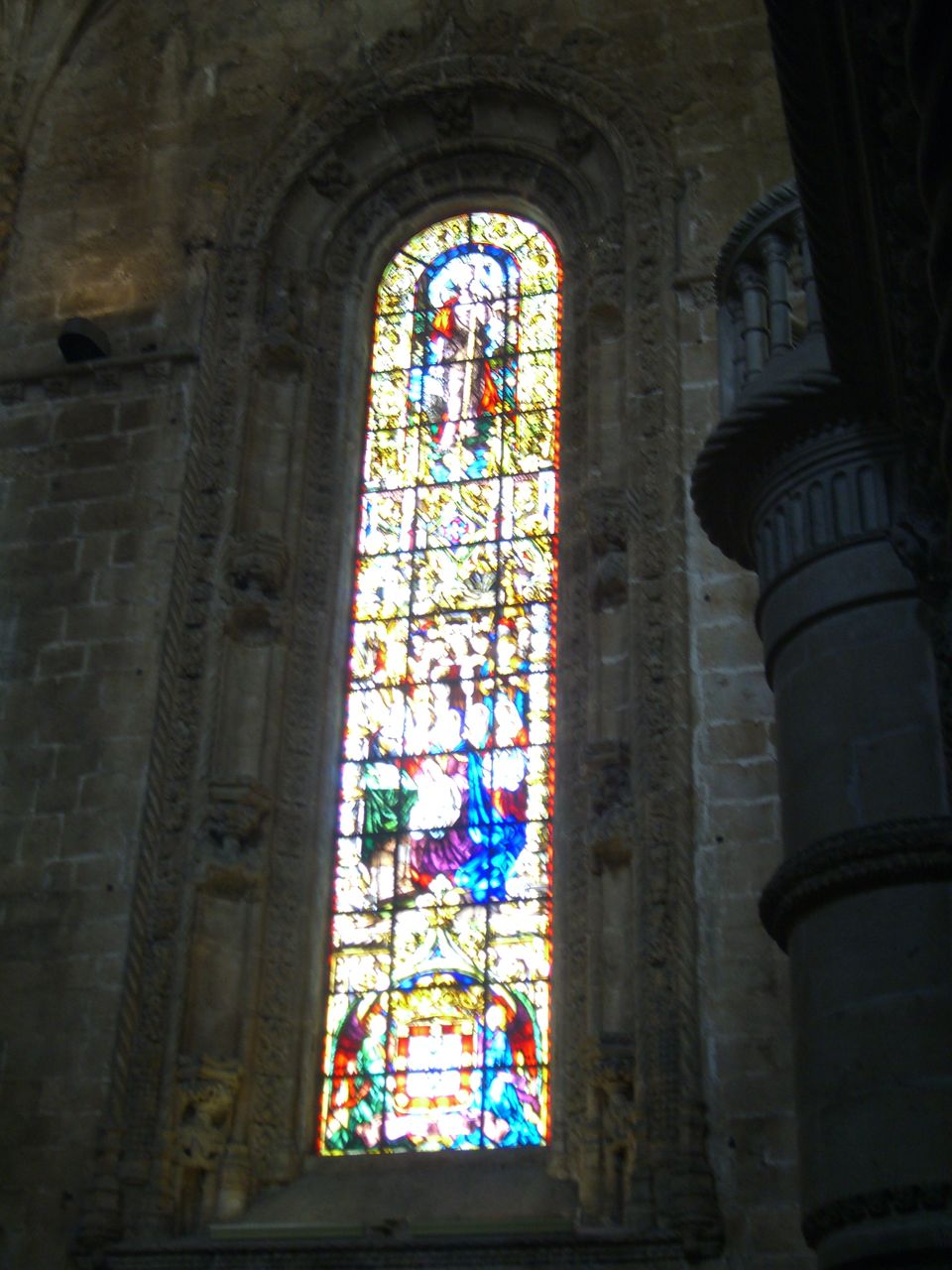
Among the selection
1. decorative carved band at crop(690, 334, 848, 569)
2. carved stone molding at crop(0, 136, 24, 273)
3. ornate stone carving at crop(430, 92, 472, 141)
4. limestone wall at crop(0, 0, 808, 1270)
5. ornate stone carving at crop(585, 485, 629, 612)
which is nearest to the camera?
decorative carved band at crop(690, 334, 848, 569)

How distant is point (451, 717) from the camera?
12.2 meters

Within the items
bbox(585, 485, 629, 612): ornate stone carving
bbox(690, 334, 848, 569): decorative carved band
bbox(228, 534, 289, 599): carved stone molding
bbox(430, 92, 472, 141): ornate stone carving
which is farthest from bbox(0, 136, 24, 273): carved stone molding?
bbox(690, 334, 848, 569): decorative carved band

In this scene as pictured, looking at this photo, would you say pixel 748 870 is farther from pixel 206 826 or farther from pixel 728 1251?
pixel 206 826

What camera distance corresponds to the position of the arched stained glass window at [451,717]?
437 inches

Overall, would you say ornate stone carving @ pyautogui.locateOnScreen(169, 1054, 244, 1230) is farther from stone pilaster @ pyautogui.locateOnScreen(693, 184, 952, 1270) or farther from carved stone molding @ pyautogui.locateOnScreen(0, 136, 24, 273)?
carved stone molding @ pyautogui.locateOnScreen(0, 136, 24, 273)

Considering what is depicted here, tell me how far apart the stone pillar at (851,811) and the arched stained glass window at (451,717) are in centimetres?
450

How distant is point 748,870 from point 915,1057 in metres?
4.58

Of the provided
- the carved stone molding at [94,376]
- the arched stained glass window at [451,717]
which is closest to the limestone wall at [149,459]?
the carved stone molding at [94,376]

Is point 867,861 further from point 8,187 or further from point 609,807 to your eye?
point 8,187

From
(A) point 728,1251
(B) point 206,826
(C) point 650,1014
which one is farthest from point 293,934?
(A) point 728,1251

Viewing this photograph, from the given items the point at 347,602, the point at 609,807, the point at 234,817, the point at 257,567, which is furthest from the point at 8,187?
the point at 609,807

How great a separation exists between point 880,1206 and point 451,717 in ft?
21.7

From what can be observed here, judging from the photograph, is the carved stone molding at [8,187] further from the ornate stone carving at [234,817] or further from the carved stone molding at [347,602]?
the ornate stone carving at [234,817]

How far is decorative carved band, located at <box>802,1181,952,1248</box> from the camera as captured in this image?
5762 millimetres
